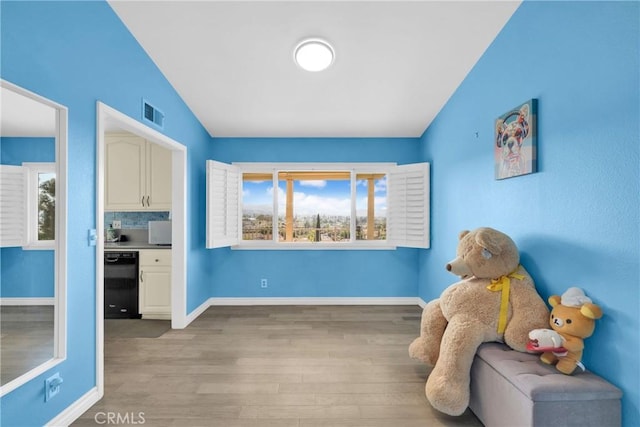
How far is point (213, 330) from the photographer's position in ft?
10.6

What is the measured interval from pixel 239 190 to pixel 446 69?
2.92 meters

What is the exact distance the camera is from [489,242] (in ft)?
6.04

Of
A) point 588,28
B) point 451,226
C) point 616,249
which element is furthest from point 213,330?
point 588,28

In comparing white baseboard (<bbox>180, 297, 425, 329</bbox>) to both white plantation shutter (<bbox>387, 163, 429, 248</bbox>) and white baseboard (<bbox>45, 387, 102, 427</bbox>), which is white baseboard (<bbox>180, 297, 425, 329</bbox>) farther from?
white baseboard (<bbox>45, 387, 102, 427</bbox>)

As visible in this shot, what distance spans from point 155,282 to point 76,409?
1797mm

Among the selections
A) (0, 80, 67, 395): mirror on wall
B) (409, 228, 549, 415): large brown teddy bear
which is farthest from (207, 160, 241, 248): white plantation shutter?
(409, 228, 549, 415): large brown teddy bear

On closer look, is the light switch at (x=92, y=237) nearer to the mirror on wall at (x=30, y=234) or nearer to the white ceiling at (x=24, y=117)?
the mirror on wall at (x=30, y=234)

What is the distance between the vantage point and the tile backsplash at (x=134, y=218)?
4195 millimetres

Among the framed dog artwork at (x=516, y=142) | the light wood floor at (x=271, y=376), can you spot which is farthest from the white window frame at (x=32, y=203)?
the framed dog artwork at (x=516, y=142)

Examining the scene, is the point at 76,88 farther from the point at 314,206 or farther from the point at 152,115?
the point at 314,206

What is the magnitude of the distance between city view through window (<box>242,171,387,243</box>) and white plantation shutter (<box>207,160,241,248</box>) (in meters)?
0.26

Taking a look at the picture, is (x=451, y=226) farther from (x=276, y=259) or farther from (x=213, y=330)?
(x=213, y=330)

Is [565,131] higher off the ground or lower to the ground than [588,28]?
lower

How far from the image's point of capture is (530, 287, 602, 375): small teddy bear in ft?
4.66
